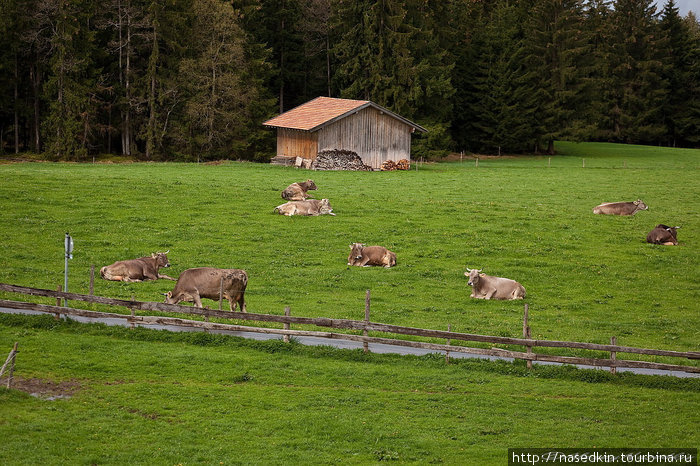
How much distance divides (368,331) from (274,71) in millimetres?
60154

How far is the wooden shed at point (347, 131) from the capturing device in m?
59.0

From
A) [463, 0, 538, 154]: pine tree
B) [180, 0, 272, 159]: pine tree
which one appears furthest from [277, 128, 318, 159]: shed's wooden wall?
[463, 0, 538, 154]: pine tree

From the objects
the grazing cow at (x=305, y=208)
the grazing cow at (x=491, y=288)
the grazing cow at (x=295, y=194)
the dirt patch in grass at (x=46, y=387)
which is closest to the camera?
the dirt patch in grass at (x=46, y=387)

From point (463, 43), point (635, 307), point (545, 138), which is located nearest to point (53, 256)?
point (635, 307)

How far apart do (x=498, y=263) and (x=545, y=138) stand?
58.2 meters

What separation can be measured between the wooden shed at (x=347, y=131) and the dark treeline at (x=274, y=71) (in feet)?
28.5

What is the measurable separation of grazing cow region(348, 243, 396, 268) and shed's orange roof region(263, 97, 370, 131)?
2917 centimetres

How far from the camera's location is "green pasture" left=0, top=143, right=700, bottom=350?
24016mm

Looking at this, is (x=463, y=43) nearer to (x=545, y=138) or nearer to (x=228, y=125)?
(x=545, y=138)

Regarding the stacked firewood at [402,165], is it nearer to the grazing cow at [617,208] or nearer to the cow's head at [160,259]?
the grazing cow at [617,208]

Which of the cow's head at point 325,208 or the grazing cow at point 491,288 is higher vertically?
the cow's head at point 325,208

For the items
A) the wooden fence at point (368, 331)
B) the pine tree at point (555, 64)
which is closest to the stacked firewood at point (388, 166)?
the pine tree at point (555, 64)

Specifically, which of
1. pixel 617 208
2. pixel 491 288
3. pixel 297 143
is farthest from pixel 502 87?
pixel 491 288

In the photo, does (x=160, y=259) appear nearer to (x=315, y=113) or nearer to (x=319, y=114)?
(x=319, y=114)
